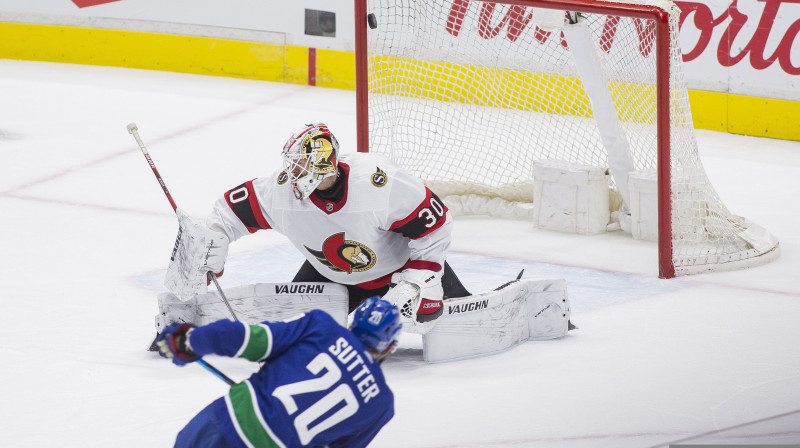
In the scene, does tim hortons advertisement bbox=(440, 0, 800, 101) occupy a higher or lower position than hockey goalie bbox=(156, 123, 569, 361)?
higher

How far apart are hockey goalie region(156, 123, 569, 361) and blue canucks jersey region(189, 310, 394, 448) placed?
3.69 feet

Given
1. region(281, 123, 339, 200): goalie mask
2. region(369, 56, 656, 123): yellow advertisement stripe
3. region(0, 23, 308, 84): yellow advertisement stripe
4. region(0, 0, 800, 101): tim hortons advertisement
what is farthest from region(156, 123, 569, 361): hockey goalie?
region(0, 23, 308, 84): yellow advertisement stripe

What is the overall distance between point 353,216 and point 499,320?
2.01ft

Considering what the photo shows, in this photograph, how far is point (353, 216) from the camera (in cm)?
392

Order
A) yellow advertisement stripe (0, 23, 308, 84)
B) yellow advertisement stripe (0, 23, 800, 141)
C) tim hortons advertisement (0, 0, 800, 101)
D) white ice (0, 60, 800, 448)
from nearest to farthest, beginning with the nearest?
1. white ice (0, 60, 800, 448)
2. tim hortons advertisement (0, 0, 800, 101)
3. yellow advertisement stripe (0, 23, 800, 141)
4. yellow advertisement stripe (0, 23, 308, 84)

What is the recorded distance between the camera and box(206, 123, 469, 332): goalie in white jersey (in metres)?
3.83

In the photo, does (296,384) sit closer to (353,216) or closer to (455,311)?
(353,216)

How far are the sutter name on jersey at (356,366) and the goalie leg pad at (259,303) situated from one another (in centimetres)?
149

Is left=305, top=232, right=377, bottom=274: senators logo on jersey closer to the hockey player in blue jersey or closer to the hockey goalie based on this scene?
the hockey goalie

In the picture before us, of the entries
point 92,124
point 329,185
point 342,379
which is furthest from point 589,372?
point 92,124

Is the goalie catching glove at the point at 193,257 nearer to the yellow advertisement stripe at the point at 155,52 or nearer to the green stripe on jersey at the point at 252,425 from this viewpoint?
the green stripe on jersey at the point at 252,425

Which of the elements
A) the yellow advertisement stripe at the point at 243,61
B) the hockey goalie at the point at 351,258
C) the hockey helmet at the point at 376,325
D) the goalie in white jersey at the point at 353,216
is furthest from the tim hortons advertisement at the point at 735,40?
the hockey helmet at the point at 376,325

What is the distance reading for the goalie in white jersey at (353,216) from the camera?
3.83m

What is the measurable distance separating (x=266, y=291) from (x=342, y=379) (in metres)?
1.63
